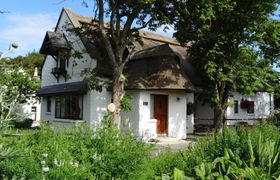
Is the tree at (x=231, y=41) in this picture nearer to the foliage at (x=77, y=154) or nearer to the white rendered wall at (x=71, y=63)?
the white rendered wall at (x=71, y=63)

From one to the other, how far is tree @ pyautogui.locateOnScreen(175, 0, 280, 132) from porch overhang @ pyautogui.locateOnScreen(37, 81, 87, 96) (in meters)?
7.05

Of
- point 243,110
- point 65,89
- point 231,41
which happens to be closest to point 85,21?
point 65,89

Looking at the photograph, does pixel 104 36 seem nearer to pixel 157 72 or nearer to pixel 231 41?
pixel 157 72

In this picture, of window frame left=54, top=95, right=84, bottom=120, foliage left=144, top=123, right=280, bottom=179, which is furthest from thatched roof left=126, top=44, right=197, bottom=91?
foliage left=144, top=123, right=280, bottom=179

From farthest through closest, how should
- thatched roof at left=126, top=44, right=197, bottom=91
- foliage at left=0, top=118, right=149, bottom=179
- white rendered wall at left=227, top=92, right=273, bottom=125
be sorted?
1. white rendered wall at left=227, top=92, right=273, bottom=125
2. thatched roof at left=126, top=44, right=197, bottom=91
3. foliage at left=0, top=118, right=149, bottom=179

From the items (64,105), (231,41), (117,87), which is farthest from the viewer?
(64,105)

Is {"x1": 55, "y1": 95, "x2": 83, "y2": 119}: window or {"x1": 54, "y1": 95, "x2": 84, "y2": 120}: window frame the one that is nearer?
{"x1": 54, "y1": 95, "x2": 84, "y2": 120}: window frame

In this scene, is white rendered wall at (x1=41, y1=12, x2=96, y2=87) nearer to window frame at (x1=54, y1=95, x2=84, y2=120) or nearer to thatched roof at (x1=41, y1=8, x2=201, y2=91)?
thatched roof at (x1=41, y1=8, x2=201, y2=91)

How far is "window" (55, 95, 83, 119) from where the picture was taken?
2412 centimetres

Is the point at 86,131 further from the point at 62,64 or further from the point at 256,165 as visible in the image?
the point at 62,64

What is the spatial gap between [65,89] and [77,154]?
1982 cm

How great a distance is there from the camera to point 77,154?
574 cm

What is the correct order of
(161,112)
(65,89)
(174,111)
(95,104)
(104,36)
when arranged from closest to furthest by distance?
1. (104,36)
2. (95,104)
3. (174,111)
4. (161,112)
5. (65,89)

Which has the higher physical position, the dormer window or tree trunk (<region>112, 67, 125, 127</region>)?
the dormer window
